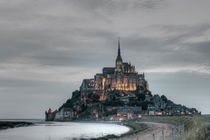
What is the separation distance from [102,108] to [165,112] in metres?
40.5

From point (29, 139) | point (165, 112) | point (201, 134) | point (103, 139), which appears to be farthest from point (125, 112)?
point (201, 134)

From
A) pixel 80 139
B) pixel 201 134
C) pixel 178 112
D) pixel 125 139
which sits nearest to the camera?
pixel 201 134

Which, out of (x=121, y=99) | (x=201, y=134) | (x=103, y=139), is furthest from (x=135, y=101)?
(x=201, y=134)

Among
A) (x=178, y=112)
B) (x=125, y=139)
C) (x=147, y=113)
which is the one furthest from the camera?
(x=178, y=112)

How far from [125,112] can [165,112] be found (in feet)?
82.8

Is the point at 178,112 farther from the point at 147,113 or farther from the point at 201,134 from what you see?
the point at 201,134

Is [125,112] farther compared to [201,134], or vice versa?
[125,112]

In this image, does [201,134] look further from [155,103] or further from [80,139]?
[155,103]

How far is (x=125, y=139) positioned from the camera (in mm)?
40688

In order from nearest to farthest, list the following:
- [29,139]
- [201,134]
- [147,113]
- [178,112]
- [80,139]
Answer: [201,134] < [80,139] < [29,139] < [147,113] < [178,112]

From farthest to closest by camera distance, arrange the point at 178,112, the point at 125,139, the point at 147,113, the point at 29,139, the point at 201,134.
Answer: the point at 178,112 → the point at 147,113 → the point at 29,139 → the point at 125,139 → the point at 201,134

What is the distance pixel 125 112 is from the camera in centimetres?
18138

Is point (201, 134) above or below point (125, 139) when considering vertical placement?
above

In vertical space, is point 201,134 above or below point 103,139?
above
